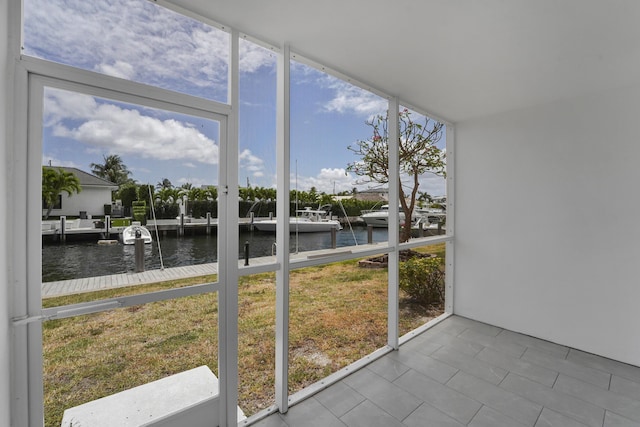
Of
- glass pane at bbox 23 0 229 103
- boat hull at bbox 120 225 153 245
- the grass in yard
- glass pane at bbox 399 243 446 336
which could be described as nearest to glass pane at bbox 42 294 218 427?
the grass in yard

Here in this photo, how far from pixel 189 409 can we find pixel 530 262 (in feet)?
11.0

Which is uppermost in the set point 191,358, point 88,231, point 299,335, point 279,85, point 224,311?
point 279,85

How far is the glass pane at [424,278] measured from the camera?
3.72 metres

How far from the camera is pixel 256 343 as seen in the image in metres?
2.85

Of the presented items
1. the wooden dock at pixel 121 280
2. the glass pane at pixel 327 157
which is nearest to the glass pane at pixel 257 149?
the glass pane at pixel 327 157

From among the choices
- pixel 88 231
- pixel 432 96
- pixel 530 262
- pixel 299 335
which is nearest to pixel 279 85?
pixel 88 231

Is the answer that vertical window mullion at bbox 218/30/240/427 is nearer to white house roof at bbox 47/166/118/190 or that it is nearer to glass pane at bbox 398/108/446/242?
white house roof at bbox 47/166/118/190

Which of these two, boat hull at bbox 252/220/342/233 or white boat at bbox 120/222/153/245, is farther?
boat hull at bbox 252/220/342/233

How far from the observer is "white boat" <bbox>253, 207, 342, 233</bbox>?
1.93 metres

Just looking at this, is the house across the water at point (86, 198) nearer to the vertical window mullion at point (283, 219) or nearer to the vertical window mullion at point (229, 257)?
the vertical window mullion at point (229, 257)

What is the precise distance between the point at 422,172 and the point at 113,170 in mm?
3135

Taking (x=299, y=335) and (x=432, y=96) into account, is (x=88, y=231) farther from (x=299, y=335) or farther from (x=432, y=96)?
(x=432, y=96)

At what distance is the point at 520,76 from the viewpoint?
2314 mm

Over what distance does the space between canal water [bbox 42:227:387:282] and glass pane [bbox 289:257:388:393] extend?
3.99ft
